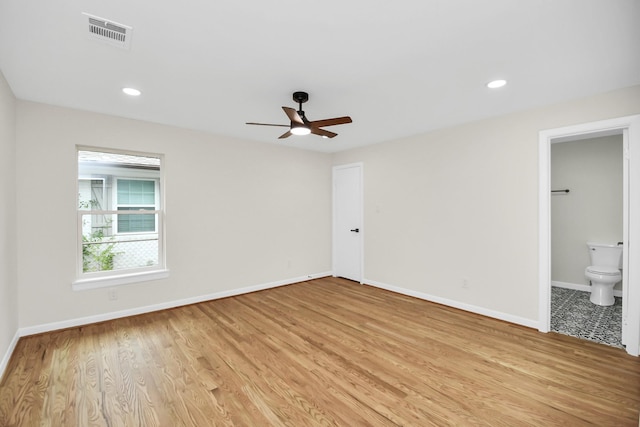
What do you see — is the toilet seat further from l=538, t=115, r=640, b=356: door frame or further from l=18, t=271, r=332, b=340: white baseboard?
l=18, t=271, r=332, b=340: white baseboard

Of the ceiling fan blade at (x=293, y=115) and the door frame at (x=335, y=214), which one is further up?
the ceiling fan blade at (x=293, y=115)

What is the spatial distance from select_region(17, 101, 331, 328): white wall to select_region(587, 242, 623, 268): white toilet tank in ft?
13.8

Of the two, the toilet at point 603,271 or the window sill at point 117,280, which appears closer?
the window sill at point 117,280

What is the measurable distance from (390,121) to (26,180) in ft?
13.6

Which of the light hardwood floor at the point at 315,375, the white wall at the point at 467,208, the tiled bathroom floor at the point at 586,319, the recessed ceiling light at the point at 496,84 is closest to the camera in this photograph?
the light hardwood floor at the point at 315,375

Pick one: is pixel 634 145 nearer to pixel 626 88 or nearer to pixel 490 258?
pixel 626 88

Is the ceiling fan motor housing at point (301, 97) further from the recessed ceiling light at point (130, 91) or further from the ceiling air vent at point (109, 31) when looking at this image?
the recessed ceiling light at point (130, 91)

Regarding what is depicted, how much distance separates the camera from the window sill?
332cm

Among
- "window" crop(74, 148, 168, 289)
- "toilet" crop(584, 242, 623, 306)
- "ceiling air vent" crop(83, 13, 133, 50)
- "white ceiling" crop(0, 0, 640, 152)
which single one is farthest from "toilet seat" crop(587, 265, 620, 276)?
"window" crop(74, 148, 168, 289)

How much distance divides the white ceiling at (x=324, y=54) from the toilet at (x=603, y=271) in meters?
2.57

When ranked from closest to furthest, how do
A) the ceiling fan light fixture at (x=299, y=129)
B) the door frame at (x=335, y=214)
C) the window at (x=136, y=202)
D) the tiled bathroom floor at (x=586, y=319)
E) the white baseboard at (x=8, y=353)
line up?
the white baseboard at (x=8, y=353) → the ceiling fan light fixture at (x=299, y=129) → the tiled bathroom floor at (x=586, y=319) → the window at (x=136, y=202) → the door frame at (x=335, y=214)

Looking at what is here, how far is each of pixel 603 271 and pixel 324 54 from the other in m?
4.65

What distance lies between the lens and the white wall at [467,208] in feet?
10.7

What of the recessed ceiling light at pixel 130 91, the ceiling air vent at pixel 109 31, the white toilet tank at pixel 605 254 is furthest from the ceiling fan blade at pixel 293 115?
the white toilet tank at pixel 605 254
